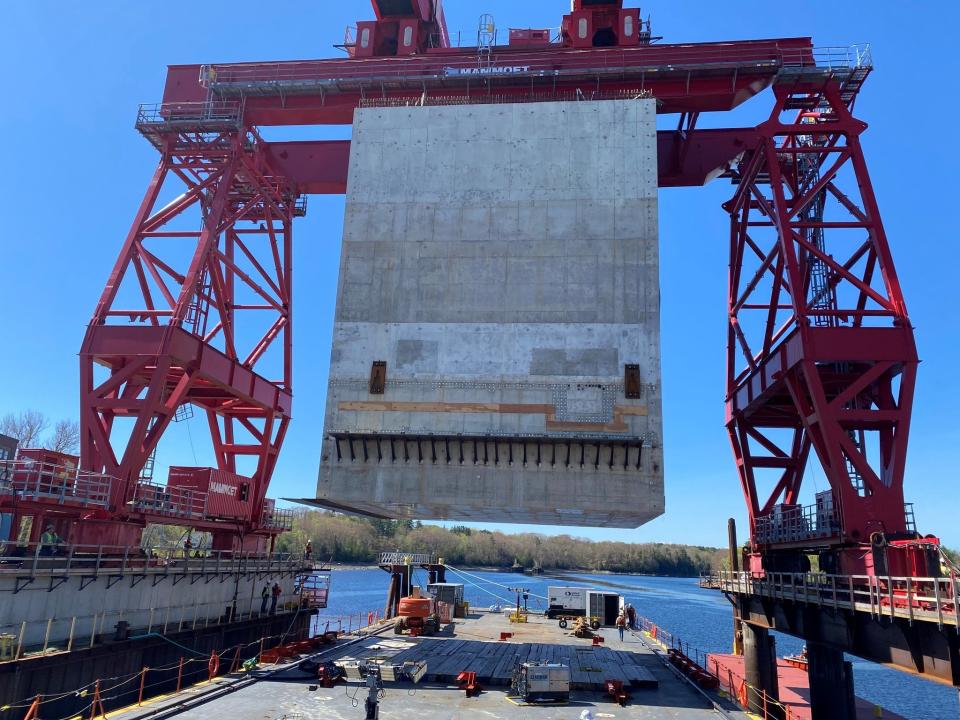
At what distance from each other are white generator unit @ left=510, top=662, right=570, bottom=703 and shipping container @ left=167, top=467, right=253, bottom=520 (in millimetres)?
19670

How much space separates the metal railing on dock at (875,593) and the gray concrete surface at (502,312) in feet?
19.8

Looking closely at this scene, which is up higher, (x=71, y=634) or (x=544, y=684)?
(x=71, y=634)

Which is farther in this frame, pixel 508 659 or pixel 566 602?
pixel 566 602

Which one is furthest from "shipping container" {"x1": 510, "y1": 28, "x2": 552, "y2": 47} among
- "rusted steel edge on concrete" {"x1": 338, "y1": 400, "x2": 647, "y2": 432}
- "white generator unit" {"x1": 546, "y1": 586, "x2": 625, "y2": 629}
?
"white generator unit" {"x1": 546, "y1": 586, "x2": 625, "y2": 629}

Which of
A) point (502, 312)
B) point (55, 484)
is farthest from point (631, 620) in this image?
point (55, 484)

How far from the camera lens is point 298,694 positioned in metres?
20.5

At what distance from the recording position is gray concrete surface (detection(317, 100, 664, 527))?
2369 centimetres

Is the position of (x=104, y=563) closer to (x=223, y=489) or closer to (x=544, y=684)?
(x=223, y=489)

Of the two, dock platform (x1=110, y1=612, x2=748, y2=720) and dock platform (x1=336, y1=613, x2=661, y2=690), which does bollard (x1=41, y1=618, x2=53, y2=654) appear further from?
dock platform (x1=336, y1=613, x2=661, y2=690)

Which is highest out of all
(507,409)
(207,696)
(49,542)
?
(507,409)

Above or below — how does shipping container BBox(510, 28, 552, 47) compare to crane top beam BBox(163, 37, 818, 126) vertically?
above

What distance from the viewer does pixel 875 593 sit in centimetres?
1980

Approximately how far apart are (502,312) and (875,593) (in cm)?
1449

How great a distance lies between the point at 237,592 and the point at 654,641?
21.6 metres
